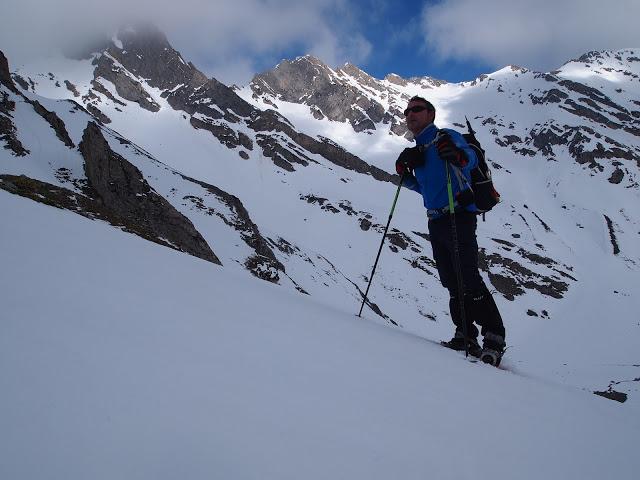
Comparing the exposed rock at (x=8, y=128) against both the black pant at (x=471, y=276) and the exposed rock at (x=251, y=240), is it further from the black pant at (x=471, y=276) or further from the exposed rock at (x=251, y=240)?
the black pant at (x=471, y=276)

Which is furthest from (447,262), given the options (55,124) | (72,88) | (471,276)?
(72,88)

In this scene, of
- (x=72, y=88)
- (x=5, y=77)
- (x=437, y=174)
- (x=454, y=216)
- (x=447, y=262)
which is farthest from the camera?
(x=72, y=88)

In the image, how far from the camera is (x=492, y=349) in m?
4.24

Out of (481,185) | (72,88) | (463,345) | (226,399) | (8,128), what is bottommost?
(226,399)

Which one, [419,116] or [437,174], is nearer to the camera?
[437,174]

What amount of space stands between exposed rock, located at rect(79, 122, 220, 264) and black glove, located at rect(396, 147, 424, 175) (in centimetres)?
1288

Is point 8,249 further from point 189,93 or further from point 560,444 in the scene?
point 189,93

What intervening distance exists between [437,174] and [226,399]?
13.0ft

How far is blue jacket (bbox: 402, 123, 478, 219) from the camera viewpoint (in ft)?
14.6

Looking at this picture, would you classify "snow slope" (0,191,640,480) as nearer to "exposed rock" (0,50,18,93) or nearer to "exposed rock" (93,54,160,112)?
"exposed rock" (0,50,18,93)

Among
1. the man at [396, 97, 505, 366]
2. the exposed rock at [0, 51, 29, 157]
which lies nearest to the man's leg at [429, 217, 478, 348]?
the man at [396, 97, 505, 366]

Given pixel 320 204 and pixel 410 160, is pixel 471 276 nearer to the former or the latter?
pixel 410 160

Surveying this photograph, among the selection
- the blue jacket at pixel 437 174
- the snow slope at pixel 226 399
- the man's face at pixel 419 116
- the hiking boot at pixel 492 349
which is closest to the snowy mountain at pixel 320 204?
the snow slope at pixel 226 399

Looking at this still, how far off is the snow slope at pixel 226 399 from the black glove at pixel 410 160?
2.67 m
